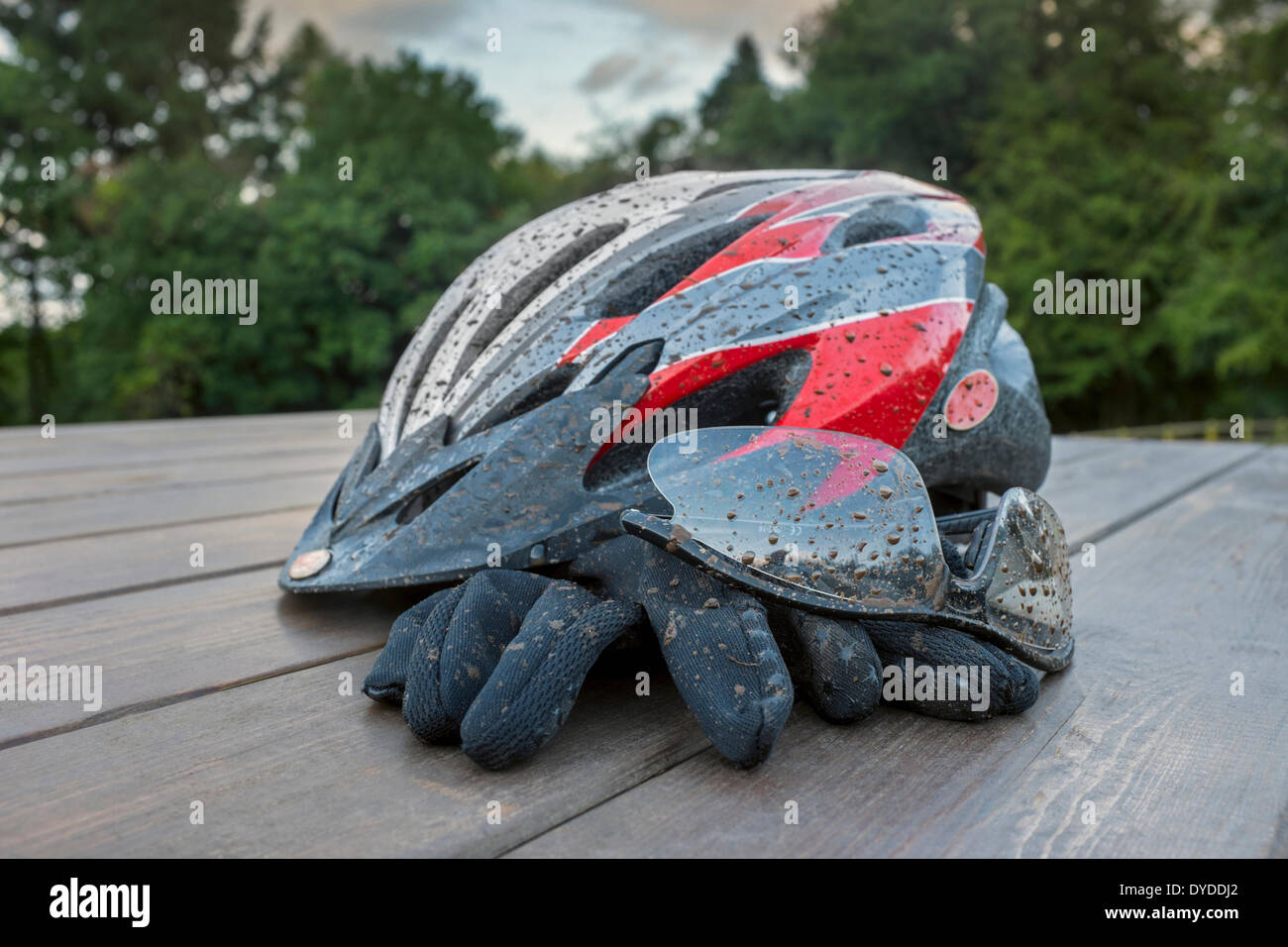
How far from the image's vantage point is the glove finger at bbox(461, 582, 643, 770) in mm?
833

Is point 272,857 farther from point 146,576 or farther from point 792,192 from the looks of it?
point 792,192

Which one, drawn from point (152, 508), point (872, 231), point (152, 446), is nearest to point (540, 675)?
point (872, 231)

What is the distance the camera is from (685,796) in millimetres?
804

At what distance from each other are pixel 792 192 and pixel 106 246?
18.4 meters

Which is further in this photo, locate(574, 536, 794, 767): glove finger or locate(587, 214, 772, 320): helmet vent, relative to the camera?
locate(587, 214, 772, 320): helmet vent

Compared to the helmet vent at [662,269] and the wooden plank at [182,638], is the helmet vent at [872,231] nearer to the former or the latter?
the helmet vent at [662,269]

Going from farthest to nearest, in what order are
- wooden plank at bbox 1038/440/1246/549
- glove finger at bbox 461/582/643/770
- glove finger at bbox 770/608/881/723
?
wooden plank at bbox 1038/440/1246/549 → glove finger at bbox 770/608/881/723 → glove finger at bbox 461/582/643/770

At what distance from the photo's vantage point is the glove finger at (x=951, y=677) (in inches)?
38.0

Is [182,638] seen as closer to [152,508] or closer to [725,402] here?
[725,402]

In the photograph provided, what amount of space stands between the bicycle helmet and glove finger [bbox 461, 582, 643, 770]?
257 mm

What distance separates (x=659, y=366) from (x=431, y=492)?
37cm

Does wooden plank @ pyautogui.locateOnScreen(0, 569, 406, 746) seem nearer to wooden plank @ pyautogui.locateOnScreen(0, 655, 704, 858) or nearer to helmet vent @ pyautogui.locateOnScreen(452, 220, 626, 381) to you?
wooden plank @ pyautogui.locateOnScreen(0, 655, 704, 858)

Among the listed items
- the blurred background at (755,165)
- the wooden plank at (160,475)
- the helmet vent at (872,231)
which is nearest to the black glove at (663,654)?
the helmet vent at (872,231)

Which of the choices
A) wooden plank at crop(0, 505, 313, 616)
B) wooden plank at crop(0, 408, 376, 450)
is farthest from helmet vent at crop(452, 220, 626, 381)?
wooden plank at crop(0, 408, 376, 450)
